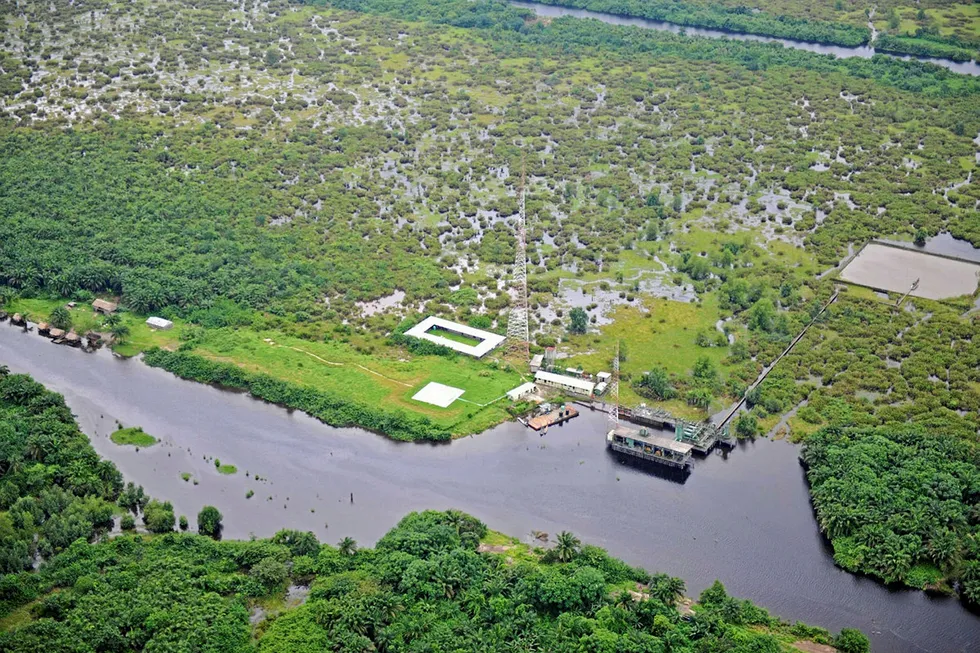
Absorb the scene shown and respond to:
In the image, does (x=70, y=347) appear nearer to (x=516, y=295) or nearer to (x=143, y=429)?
(x=143, y=429)

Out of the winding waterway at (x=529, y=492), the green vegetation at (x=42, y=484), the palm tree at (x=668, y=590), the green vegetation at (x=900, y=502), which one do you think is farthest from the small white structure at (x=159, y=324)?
the green vegetation at (x=900, y=502)

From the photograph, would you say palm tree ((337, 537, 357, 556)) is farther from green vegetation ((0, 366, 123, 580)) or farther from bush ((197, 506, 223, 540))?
green vegetation ((0, 366, 123, 580))

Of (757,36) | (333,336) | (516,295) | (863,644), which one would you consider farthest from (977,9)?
(863,644)

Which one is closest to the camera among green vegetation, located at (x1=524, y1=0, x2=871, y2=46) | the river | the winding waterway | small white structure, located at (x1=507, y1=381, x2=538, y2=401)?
the winding waterway

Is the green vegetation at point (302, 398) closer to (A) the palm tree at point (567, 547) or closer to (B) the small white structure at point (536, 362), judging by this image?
(B) the small white structure at point (536, 362)

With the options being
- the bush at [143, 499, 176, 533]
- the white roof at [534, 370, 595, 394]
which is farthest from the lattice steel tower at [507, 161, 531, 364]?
the bush at [143, 499, 176, 533]

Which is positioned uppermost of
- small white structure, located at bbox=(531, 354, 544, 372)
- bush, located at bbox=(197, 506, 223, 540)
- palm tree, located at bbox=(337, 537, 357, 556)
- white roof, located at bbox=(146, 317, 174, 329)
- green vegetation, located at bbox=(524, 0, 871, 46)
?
green vegetation, located at bbox=(524, 0, 871, 46)

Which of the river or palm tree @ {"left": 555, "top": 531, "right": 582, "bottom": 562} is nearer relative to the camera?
palm tree @ {"left": 555, "top": 531, "right": 582, "bottom": 562}

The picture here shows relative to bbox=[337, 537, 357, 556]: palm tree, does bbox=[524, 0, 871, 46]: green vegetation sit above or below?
above
